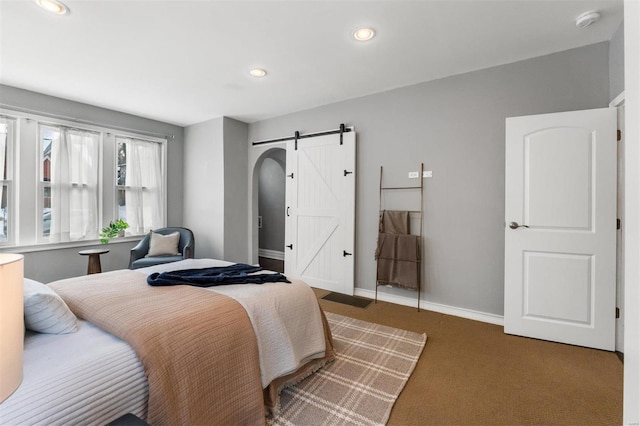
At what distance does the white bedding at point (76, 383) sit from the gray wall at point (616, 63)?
3686 mm

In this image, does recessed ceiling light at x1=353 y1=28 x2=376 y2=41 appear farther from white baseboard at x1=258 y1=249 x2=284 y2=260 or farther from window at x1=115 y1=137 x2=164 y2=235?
white baseboard at x1=258 y1=249 x2=284 y2=260

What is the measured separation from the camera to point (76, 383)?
1026 mm

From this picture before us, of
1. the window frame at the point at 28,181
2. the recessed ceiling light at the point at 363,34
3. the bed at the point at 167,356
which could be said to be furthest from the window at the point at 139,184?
the recessed ceiling light at the point at 363,34

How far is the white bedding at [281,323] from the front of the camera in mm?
1628

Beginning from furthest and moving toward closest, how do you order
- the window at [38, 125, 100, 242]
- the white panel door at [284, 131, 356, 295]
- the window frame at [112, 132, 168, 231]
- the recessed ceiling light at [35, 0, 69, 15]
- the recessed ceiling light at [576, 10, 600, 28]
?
the window frame at [112, 132, 168, 231], the white panel door at [284, 131, 356, 295], the window at [38, 125, 100, 242], the recessed ceiling light at [576, 10, 600, 28], the recessed ceiling light at [35, 0, 69, 15]

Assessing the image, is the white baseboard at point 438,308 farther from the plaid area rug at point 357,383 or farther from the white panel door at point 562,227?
the plaid area rug at point 357,383

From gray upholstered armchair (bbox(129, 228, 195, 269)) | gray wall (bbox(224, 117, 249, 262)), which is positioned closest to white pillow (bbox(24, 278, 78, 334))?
gray upholstered armchair (bbox(129, 228, 195, 269))

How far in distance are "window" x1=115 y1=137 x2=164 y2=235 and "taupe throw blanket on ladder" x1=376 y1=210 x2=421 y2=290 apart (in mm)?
3700

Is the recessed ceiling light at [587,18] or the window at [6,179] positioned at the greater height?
the recessed ceiling light at [587,18]

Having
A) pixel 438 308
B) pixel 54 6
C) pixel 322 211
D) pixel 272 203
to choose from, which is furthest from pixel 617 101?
pixel 272 203

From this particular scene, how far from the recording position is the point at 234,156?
4.71m

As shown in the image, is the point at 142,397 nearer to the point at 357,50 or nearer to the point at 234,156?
the point at 357,50

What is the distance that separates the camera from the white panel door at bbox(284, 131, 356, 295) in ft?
12.5

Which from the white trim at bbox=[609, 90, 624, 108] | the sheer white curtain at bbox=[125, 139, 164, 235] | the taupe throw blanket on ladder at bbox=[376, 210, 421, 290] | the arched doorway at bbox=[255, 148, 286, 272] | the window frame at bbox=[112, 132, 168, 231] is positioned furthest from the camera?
the arched doorway at bbox=[255, 148, 286, 272]
